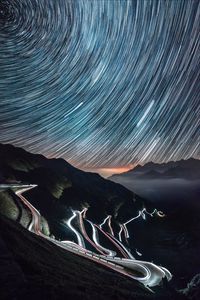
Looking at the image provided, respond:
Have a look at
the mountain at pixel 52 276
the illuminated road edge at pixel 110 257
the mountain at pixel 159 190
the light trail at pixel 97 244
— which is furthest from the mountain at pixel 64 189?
the mountain at pixel 52 276

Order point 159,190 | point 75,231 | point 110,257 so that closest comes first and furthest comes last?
point 110,257, point 75,231, point 159,190

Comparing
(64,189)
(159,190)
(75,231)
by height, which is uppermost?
(159,190)

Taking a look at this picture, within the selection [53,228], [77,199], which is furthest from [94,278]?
[77,199]

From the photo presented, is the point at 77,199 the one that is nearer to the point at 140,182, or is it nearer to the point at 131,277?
the point at 140,182

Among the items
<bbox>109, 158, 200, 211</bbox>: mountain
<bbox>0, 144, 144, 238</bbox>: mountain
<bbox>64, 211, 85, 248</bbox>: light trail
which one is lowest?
<bbox>0, 144, 144, 238</bbox>: mountain

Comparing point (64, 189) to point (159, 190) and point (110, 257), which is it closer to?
point (159, 190)

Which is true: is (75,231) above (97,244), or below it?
below

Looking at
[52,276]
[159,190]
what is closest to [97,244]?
[52,276]

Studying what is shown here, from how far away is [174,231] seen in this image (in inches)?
4225

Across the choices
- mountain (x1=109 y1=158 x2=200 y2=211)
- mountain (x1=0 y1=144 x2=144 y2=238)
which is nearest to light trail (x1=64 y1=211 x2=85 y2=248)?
mountain (x1=0 y1=144 x2=144 y2=238)

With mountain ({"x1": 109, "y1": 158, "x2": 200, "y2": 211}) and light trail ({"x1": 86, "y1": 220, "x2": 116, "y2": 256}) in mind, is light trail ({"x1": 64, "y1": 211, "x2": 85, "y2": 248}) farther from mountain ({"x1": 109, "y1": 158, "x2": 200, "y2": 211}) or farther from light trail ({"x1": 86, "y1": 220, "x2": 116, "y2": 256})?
mountain ({"x1": 109, "y1": 158, "x2": 200, "y2": 211})

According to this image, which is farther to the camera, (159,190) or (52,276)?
(159,190)

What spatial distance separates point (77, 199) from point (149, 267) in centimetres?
4585

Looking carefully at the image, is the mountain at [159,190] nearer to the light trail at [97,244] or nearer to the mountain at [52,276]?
the light trail at [97,244]
